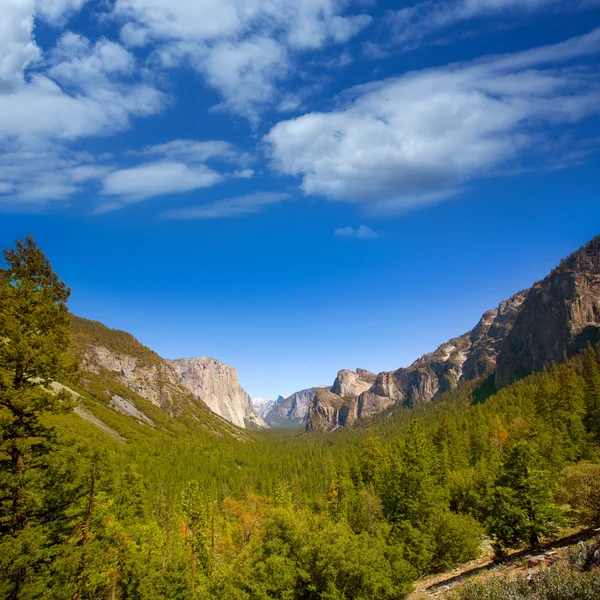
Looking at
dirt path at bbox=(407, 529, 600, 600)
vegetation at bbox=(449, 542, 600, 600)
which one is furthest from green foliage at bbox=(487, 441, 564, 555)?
vegetation at bbox=(449, 542, 600, 600)

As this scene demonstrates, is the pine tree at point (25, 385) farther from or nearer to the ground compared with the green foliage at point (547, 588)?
farther from the ground

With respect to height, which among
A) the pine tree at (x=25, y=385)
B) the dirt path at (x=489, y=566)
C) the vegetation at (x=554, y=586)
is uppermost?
the pine tree at (x=25, y=385)

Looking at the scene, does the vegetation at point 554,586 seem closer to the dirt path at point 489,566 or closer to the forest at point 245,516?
the forest at point 245,516

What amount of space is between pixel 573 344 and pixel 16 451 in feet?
782

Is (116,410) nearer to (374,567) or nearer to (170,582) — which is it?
(170,582)

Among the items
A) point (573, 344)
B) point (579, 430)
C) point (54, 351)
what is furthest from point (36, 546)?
point (573, 344)

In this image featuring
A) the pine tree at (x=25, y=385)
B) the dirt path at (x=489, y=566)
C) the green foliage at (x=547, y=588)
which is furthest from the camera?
the dirt path at (x=489, y=566)

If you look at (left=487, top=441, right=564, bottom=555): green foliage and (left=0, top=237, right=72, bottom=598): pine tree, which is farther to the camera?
(left=487, top=441, right=564, bottom=555): green foliage

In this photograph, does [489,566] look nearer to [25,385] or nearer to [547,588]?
[547,588]

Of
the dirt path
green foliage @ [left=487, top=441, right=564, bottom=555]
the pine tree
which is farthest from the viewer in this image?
green foliage @ [left=487, top=441, right=564, bottom=555]

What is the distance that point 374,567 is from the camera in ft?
91.7

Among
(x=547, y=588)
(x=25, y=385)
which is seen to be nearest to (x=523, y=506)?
(x=547, y=588)

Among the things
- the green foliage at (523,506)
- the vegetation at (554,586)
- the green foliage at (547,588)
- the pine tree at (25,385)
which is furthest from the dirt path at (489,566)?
the pine tree at (25,385)

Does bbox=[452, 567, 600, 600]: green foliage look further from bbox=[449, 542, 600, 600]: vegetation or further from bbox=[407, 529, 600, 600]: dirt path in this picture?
bbox=[407, 529, 600, 600]: dirt path
